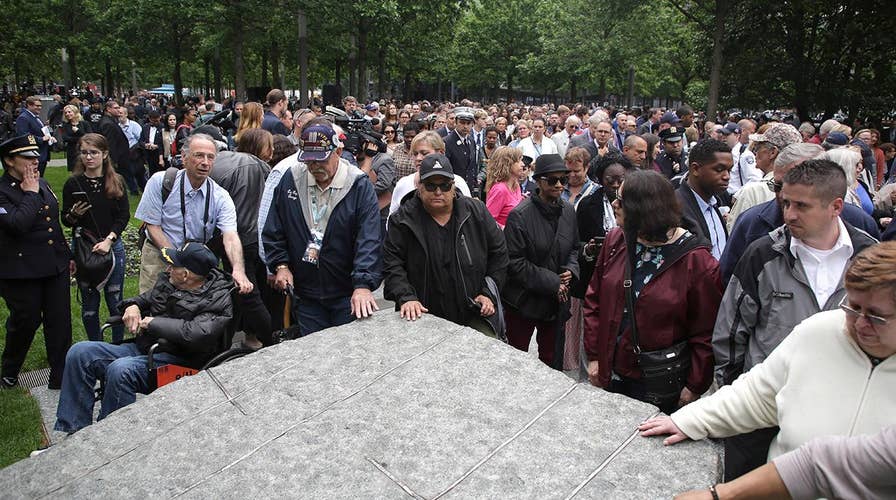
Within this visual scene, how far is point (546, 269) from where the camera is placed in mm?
5223

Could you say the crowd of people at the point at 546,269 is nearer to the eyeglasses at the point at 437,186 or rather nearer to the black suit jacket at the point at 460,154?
the eyeglasses at the point at 437,186

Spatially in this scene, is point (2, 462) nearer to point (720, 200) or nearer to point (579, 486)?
point (579, 486)

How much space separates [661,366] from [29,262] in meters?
4.93

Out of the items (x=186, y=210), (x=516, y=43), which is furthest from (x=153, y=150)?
(x=516, y=43)

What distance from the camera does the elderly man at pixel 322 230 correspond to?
458cm

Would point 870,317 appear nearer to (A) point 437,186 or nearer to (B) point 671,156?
(A) point 437,186

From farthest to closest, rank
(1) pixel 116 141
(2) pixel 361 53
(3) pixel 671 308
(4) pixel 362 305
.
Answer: (2) pixel 361 53, (1) pixel 116 141, (4) pixel 362 305, (3) pixel 671 308

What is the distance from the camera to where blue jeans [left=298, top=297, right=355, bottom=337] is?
4.84 m

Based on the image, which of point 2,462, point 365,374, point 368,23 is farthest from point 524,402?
point 368,23

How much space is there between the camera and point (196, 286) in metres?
4.57

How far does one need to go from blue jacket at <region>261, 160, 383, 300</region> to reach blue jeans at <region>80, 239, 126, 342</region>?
226 centimetres

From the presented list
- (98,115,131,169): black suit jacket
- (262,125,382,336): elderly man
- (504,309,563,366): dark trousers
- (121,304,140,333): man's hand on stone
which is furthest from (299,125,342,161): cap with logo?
(98,115,131,169): black suit jacket

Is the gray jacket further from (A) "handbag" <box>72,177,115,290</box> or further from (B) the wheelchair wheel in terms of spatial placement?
(A) "handbag" <box>72,177,115,290</box>

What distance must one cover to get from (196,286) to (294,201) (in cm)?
86
